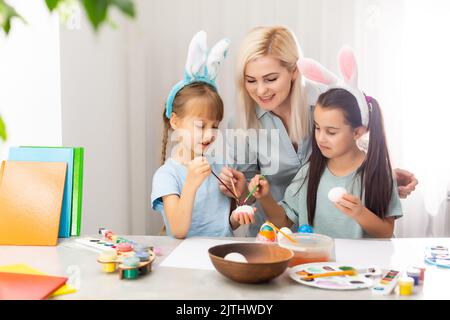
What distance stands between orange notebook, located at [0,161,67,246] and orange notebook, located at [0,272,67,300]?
0.26 meters

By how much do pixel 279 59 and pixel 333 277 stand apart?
34.1 inches

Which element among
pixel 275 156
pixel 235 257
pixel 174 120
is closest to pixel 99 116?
pixel 174 120

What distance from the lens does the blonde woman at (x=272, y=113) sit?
5.39ft

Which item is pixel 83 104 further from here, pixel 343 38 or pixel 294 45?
pixel 343 38

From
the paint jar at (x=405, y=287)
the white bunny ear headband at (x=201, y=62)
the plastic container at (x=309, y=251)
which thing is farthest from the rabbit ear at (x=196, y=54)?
the paint jar at (x=405, y=287)

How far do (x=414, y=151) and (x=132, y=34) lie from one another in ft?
4.20

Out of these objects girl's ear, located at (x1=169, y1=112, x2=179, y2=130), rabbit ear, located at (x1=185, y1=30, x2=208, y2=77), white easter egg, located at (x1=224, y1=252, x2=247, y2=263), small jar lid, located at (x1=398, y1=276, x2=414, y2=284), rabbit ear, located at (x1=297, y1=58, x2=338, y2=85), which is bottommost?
small jar lid, located at (x1=398, y1=276, x2=414, y2=284)

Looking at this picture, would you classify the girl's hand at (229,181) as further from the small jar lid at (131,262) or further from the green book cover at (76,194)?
the small jar lid at (131,262)

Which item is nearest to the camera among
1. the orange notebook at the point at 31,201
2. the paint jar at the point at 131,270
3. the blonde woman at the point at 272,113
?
the paint jar at the point at 131,270

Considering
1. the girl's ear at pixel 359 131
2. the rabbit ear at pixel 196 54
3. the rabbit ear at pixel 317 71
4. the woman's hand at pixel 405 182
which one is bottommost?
the woman's hand at pixel 405 182

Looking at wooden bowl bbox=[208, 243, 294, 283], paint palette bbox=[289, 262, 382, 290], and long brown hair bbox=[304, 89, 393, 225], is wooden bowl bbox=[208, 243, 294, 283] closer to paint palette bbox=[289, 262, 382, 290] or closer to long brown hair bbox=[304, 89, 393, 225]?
paint palette bbox=[289, 262, 382, 290]

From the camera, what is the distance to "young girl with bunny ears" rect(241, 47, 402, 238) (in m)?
1.46

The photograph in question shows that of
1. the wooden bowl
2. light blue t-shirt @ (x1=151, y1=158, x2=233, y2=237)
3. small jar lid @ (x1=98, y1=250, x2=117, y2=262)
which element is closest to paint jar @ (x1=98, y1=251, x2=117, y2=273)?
small jar lid @ (x1=98, y1=250, x2=117, y2=262)

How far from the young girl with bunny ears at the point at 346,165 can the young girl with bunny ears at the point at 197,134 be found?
0.51 ft
